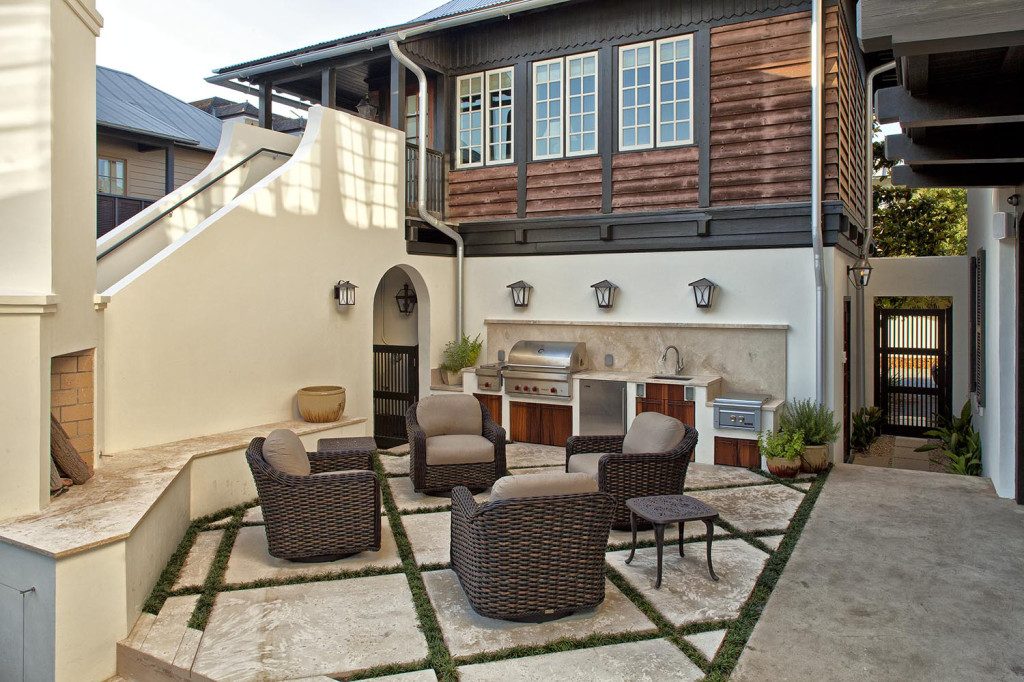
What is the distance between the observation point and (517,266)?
10094 millimetres

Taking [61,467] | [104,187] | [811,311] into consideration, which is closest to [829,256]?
[811,311]

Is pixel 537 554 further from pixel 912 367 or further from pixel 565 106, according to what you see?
pixel 912 367

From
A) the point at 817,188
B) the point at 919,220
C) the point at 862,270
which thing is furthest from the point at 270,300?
the point at 919,220

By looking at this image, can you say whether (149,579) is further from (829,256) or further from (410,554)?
(829,256)

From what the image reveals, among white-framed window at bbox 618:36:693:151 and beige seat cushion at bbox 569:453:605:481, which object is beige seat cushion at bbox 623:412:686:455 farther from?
A: white-framed window at bbox 618:36:693:151

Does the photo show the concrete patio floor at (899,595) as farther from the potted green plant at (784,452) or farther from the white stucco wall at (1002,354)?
the potted green plant at (784,452)

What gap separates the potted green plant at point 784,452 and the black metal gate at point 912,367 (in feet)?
18.3

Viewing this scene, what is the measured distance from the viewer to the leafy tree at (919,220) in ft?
55.4

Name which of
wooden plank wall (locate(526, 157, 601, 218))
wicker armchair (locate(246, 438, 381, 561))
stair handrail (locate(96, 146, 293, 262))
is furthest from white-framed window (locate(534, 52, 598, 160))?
wicker armchair (locate(246, 438, 381, 561))

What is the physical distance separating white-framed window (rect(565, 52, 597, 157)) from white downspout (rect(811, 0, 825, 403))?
264 centimetres

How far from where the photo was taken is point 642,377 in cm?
866

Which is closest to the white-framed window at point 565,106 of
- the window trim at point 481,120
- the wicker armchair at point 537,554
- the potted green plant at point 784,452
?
the window trim at point 481,120

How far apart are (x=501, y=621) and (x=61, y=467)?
3113 mm

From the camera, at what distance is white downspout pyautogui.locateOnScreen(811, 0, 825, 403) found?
26.2ft
